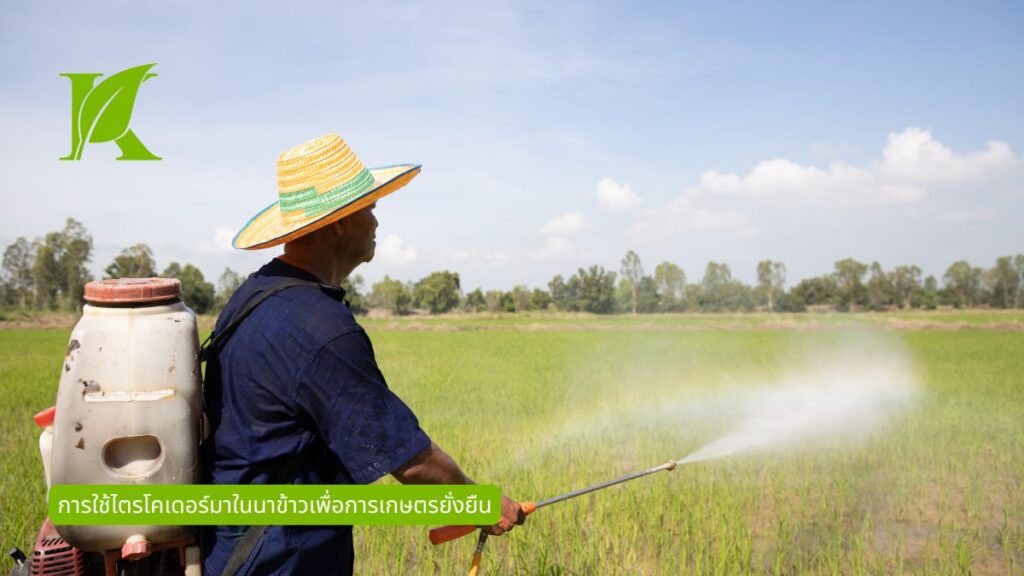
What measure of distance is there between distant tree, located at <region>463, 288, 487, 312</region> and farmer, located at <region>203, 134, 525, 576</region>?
72.4m

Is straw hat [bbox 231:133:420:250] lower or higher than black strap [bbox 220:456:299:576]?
higher

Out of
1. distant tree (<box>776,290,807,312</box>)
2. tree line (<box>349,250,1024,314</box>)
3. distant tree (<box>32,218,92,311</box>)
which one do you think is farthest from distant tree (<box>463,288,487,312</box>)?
distant tree (<box>32,218,92,311</box>)

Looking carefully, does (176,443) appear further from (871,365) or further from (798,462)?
(871,365)

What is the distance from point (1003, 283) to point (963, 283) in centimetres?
378

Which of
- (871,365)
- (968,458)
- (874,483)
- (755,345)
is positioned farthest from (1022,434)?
(755,345)

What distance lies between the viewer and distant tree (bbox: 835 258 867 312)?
71438mm

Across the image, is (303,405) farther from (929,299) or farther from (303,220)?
(929,299)

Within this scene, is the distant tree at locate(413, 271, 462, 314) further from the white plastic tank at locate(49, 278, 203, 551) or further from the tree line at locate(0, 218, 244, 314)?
the white plastic tank at locate(49, 278, 203, 551)

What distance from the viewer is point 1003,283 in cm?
7606

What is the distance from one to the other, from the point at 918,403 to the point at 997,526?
217 inches

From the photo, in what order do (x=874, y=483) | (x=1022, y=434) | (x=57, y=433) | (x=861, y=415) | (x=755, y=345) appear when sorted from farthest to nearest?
(x=755, y=345) < (x=861, y=415) < (x=1022, y=434) < (x=874, y=483) < (x=57, y=433)

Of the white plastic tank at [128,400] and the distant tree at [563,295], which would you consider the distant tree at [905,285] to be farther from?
the white plastic tank at [128,400]

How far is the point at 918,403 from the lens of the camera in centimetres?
953

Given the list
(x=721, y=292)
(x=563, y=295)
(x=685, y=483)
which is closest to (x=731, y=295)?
(x=721, y=292)
